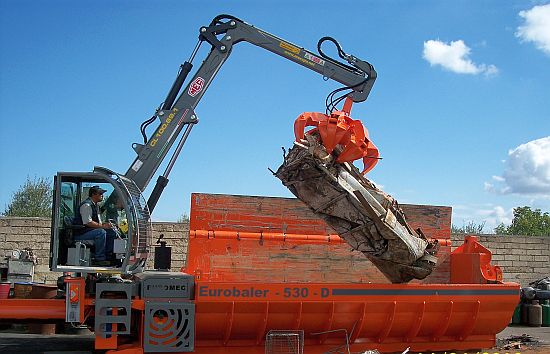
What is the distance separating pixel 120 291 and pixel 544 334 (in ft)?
29.6

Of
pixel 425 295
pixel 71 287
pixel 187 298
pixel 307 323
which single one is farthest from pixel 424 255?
pixel 71 287

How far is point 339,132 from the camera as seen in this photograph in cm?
843

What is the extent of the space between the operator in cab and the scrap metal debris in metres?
2.54

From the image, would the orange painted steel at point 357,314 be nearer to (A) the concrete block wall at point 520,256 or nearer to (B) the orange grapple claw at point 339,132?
(B) the orange grapple claw at point 339,132

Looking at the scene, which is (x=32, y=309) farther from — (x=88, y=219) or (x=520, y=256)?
(x=520, y=256)

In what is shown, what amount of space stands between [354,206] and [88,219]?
143 inches

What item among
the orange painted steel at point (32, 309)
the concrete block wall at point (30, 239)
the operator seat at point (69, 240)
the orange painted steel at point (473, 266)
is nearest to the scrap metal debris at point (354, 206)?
the orange painted steel at point (473, 266)

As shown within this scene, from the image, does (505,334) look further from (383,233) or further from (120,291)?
(120,291)

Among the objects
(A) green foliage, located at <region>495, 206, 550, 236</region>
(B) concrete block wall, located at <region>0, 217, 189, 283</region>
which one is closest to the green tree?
(B) concrete block wall, located at <region>0, 217, 189, 283</region>

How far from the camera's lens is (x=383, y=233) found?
28.4 feet

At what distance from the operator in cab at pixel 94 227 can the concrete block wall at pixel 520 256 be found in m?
10.7

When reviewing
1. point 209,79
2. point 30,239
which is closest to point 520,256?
point 209,79

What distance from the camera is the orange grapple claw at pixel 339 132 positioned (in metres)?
8.42

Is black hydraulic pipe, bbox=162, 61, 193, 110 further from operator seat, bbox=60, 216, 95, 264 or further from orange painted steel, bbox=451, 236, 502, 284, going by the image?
orange painted steel, bbox=451, 236, 502, 284
